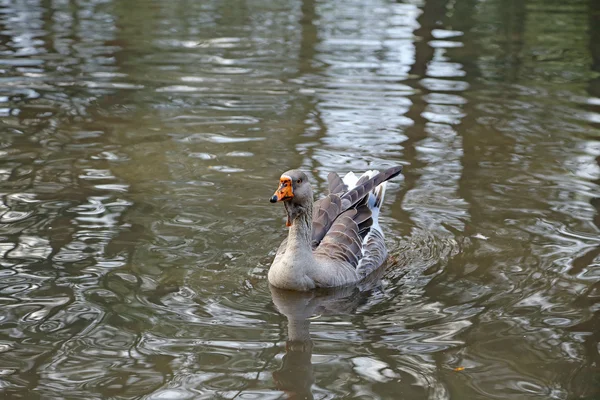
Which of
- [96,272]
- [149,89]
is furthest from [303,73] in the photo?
[96,272]

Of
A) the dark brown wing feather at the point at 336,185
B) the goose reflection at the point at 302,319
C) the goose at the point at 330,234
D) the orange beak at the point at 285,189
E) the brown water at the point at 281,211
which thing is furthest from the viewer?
the dark brown wing feather at the point at 336,185

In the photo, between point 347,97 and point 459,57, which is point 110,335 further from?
point 459,57

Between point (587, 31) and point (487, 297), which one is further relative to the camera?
point (587, 31)

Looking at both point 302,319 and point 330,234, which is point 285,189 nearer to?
point 302,319

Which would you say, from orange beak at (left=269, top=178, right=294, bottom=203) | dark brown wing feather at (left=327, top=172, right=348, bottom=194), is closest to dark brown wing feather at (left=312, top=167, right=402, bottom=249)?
dark brown wing feather at (left=327, top=172, right=348, bottom=194)

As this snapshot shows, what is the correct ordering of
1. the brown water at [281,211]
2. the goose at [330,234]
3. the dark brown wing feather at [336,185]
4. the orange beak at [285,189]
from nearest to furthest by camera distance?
the brown water at [281,211] < the orange beak at [285,189] < the goose at [330,234] < the dark brown wing feather at [336,185]

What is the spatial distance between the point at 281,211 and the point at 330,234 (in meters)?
1.08

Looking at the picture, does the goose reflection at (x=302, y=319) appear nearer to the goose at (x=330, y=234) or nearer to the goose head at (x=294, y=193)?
the goose at (x=330, y=234)

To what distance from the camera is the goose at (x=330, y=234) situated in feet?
22.9

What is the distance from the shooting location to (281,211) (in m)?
8.84

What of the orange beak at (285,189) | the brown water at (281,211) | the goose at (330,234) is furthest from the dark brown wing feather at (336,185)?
the orange beak at (285,189)

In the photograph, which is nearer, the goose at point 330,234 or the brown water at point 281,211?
the brown water at point 281,211

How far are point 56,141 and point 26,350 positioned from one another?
534cm

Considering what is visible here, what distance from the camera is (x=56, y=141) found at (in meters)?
10.8
